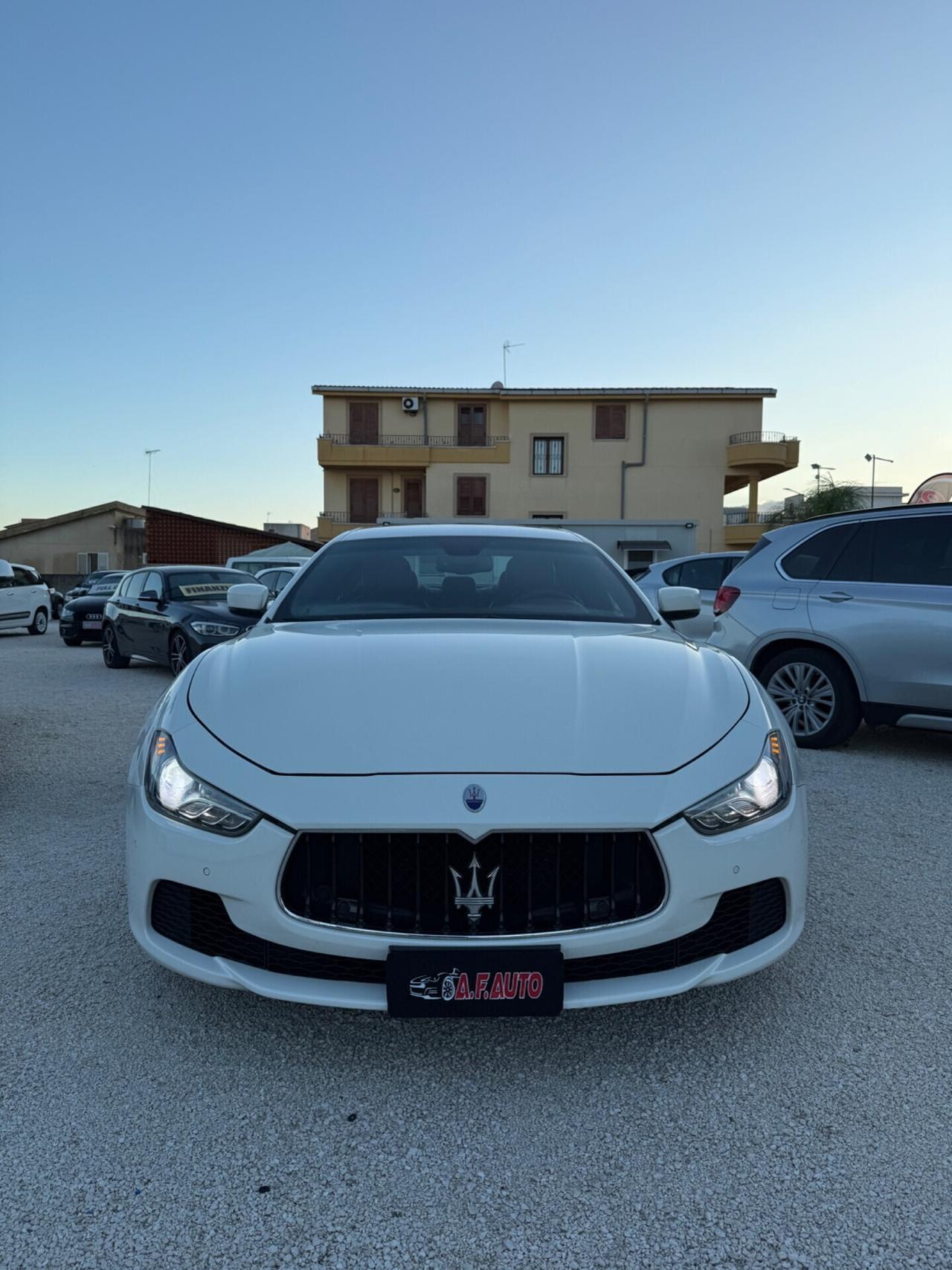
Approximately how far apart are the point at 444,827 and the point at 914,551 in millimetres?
4614

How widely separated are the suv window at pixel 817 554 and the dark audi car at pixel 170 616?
551cm

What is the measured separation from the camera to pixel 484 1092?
6.65 ft

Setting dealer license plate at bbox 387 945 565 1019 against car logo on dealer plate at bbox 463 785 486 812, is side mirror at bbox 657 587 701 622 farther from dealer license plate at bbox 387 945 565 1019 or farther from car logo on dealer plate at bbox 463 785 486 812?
dealer license plate at bbox 387 945 565 1019

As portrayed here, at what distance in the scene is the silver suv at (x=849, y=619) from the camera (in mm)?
5273

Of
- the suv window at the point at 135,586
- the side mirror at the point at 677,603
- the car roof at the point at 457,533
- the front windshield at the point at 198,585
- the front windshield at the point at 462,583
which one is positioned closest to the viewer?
the front windshield at the point at 462,583

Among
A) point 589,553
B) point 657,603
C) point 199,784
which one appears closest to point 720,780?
point 199,784

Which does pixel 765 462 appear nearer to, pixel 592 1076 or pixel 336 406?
pixel 336 406

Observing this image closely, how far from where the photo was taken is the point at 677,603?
11.8ft

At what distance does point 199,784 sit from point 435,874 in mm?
602

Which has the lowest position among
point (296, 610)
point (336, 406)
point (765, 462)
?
point (296, 610)

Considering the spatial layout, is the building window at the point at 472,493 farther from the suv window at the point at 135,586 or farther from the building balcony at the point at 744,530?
the suv window at the point at 135,586

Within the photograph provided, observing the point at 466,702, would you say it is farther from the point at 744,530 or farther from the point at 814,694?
the point at 744,530

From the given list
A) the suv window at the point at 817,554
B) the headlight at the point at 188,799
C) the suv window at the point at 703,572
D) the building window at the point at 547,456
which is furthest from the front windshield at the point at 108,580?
the headlight at the point at 188,799

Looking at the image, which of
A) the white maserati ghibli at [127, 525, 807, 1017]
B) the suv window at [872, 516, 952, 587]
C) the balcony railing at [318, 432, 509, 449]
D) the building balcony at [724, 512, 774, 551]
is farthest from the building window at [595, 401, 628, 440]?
the white maserati ghibli at [127, 525, 807, 1017]
